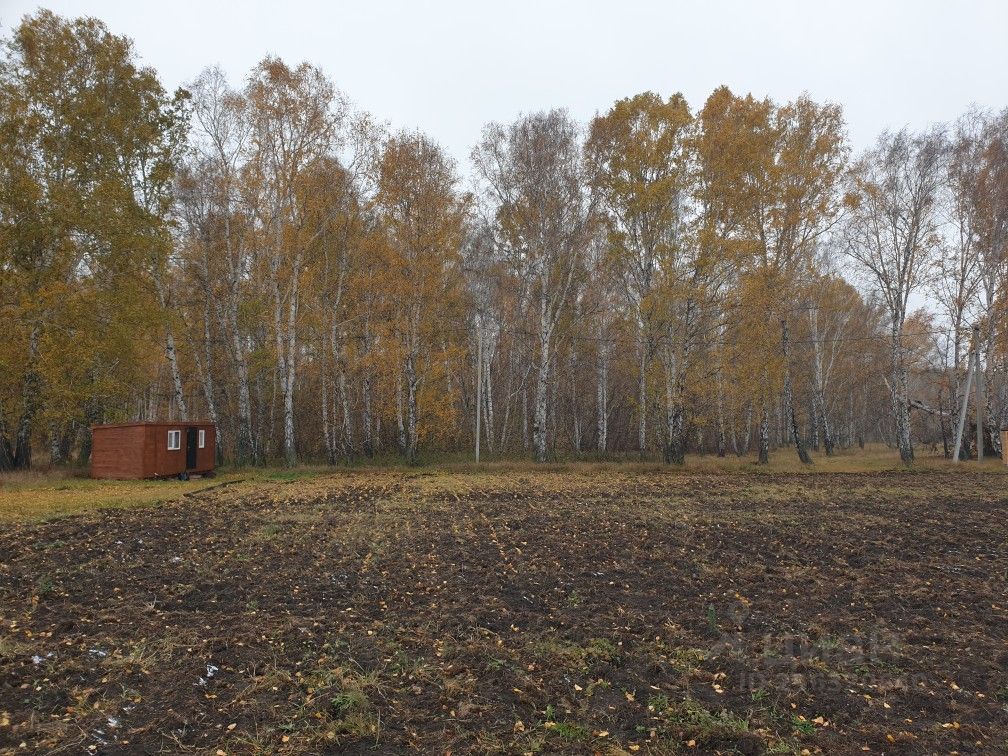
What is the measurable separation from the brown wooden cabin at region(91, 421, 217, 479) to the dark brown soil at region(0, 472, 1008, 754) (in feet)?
26.1

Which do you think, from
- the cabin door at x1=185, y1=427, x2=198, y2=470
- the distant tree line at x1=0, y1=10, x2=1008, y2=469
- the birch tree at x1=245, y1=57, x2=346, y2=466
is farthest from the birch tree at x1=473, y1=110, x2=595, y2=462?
the cabin door at x1=185, y1=427, x2=198, y2=470

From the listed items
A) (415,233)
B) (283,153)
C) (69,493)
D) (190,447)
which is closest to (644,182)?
(415,233)

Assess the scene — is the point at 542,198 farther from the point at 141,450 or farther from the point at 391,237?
the point at 141,450

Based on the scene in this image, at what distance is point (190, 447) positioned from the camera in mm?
19594

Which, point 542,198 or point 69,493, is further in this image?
point 542,198

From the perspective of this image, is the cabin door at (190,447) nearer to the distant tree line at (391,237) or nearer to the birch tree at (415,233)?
the distant tree line at (391,237)

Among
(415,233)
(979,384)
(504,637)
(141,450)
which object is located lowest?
(504,637)

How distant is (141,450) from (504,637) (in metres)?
16.7

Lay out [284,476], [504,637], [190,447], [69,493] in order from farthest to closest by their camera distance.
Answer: [284,476]
[190,447]
[69,493]
[504,637]

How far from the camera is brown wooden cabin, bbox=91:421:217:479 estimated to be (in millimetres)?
17875

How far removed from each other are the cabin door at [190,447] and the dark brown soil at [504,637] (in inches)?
361

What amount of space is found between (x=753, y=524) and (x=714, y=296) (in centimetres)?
1339

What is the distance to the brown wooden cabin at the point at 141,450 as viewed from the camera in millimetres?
17875

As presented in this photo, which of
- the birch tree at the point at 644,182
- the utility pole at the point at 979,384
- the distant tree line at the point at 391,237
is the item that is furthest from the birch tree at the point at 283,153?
the utility pole at the point at 979,384
